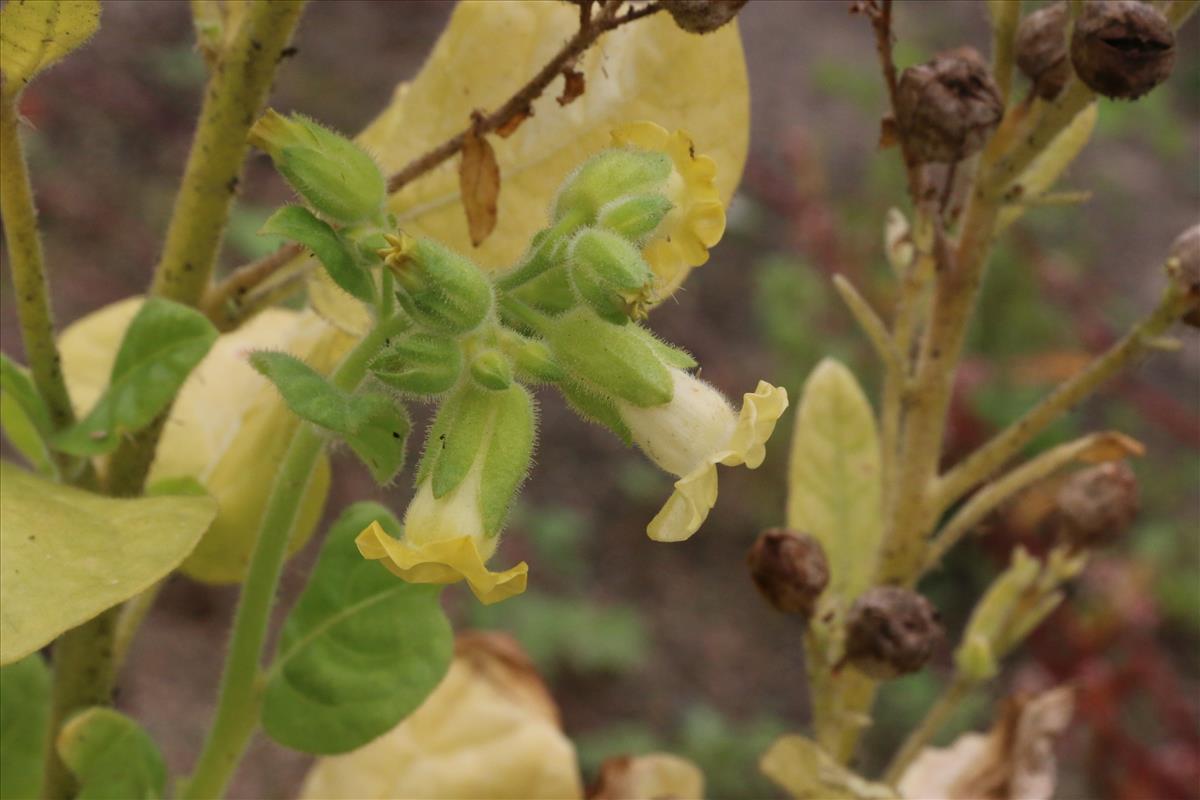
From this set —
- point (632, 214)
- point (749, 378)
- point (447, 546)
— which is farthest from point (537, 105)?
point (749, 378)

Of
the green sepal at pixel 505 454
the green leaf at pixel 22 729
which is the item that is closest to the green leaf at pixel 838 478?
the green sepal at pixel 505 454

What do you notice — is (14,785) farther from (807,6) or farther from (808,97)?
(807,6)

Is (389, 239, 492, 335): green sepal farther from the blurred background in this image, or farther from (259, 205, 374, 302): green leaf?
the blurred background

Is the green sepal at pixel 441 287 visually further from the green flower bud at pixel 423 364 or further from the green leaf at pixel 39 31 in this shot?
the green leaf at pixel 39 31

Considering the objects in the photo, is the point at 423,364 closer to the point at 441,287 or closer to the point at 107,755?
the point at 441,287

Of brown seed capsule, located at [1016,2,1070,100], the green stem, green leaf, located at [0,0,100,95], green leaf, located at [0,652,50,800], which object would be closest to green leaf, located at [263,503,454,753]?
the green stem
